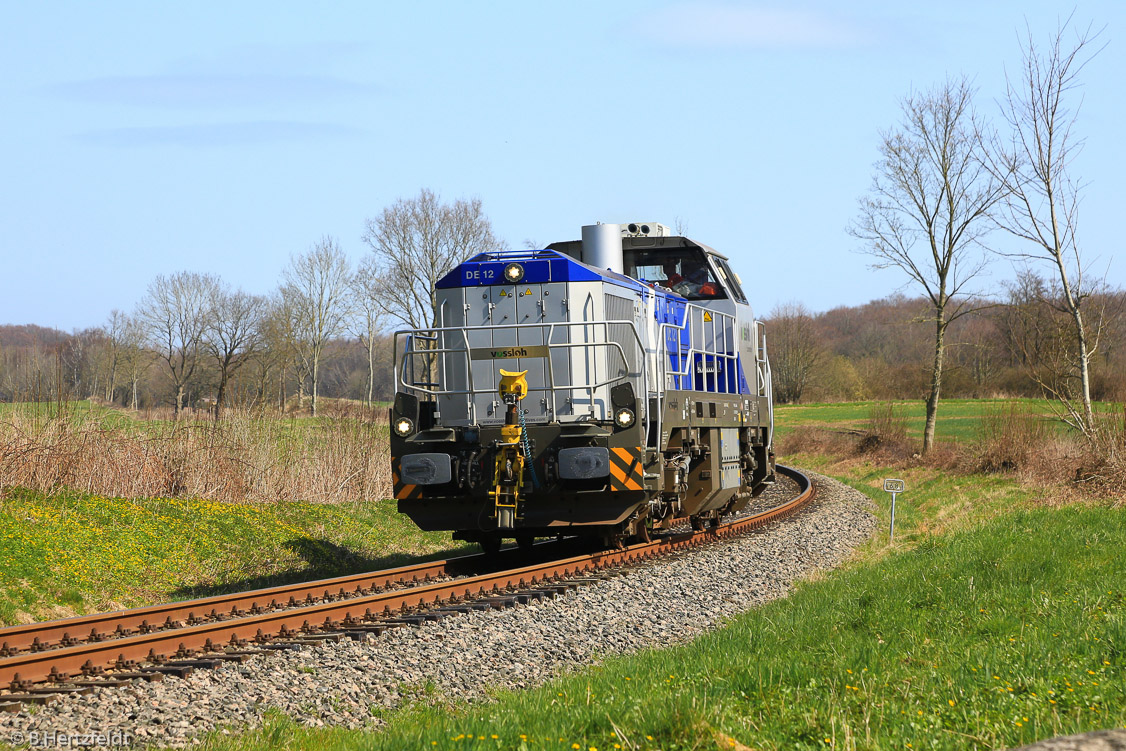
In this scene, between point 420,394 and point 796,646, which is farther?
point 420,394

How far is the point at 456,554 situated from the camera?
13.4 meters

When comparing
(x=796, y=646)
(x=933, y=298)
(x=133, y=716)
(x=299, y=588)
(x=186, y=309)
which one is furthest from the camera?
(x=186, y=309)

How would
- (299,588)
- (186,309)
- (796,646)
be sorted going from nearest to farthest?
1. (796,646)
2. (299,588)
3. (186,309)

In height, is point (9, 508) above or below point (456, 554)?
above

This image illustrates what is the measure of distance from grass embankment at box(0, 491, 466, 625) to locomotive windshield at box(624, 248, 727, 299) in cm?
523

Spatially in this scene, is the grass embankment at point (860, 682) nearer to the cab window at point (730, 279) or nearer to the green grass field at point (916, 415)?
the cab window at point (730, 279)

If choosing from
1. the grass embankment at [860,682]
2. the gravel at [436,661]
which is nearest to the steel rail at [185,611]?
the gravel at [436,661]

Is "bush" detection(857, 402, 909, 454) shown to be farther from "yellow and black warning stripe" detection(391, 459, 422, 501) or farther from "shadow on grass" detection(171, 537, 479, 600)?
"yellow and black warning stripe" detection(391, 459, 422, 501)

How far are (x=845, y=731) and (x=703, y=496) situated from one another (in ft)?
27.0

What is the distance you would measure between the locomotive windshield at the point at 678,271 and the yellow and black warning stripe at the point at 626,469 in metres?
3.99

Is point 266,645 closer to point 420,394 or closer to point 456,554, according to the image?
point 420,394

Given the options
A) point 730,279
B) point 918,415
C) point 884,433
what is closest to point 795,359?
point 918,415

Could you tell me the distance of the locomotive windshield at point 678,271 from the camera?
13.3 meters

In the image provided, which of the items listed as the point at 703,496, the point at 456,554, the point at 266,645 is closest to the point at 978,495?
the point at 703,496
